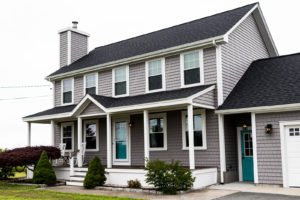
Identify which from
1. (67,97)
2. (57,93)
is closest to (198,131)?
(67,97)

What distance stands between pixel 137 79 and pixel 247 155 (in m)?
5.84

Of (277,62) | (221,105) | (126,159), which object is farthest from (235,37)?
(126,159)

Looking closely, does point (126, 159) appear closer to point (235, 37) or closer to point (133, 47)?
point (133, 47)

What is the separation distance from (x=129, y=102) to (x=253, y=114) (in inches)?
195

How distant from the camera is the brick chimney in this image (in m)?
21.7

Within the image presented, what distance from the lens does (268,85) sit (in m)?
13.8

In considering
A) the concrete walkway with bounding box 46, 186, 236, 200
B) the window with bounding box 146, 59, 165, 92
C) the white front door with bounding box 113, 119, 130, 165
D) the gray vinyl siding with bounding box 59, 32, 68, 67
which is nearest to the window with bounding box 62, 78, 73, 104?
the gray vinyl siding with bounding box 59, 32, 68, 67

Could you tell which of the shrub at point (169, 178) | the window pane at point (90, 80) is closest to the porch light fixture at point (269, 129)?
the shrub at point (169, 178)

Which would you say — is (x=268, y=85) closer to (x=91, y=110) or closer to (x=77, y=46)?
(x=91, y=110)

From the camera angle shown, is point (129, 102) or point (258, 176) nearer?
point (258, 176)

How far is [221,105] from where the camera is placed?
45.2 feet

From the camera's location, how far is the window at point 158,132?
1544cm

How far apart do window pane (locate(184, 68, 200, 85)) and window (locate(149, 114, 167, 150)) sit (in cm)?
182

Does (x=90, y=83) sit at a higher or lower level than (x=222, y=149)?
higher
